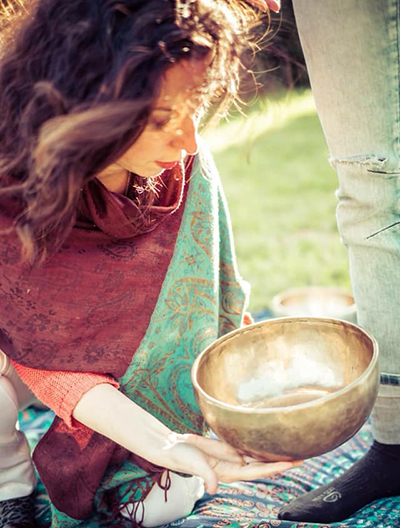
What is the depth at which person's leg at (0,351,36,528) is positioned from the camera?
5.49 feet

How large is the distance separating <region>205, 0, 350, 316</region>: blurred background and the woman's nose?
529 millimetres

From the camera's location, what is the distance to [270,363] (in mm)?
1669

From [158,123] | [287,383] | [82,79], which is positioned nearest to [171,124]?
[158,123]

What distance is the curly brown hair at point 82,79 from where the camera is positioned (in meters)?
1.24

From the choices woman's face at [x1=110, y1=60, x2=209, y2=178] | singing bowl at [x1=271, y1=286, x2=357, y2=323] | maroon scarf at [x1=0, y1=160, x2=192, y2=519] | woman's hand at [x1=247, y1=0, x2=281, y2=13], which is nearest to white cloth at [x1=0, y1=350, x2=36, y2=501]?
maroon scarf at [x1=0, y1=160, x2=192, y2=519]

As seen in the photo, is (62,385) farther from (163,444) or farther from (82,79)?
(82,79)

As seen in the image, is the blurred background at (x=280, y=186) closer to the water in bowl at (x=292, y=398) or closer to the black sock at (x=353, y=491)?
the water in bowl at (x=292, y=398)

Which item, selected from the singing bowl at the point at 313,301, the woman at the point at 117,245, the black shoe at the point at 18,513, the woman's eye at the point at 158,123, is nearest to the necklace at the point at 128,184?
the woman at the point at 117,245

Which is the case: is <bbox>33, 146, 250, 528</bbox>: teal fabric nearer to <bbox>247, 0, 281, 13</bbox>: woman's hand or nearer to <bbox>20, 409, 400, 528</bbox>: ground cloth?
<bbox>20, 409, 400, 528</bbox>: ground cloth

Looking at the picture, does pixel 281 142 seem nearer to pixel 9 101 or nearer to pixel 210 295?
pixel 210 295

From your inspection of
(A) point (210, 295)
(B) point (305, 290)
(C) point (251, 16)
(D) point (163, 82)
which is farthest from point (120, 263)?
(B) point (305, 290)

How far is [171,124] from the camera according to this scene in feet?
4.35

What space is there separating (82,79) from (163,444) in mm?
667

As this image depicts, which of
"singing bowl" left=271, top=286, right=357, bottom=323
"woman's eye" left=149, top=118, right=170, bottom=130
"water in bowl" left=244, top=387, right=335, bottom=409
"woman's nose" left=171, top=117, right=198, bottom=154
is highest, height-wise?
"woman's eye" left=149, top=118, right=170, bottom=130
